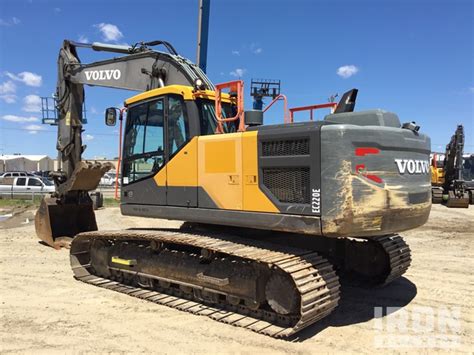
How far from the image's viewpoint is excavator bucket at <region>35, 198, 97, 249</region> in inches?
372

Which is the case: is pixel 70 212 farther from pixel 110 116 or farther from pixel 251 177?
pixel 251 177

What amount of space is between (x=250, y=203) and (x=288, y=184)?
544 millimetres

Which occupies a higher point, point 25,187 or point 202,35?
point 202,35

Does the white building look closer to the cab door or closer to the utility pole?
the utility pole

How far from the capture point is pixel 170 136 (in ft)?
19.6

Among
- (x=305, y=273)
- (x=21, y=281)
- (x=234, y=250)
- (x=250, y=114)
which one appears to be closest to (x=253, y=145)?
(x=250, y=114)

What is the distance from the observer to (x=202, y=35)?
12047 millimetres

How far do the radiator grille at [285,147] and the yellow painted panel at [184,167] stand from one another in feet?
3.61

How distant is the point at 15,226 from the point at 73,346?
10.8 metres

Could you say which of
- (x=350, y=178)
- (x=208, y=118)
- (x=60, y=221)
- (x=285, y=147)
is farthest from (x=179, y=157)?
(x=60, y=221)

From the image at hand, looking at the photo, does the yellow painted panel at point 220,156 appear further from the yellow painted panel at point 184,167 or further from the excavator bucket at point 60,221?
the excavator bucket at point 60,221

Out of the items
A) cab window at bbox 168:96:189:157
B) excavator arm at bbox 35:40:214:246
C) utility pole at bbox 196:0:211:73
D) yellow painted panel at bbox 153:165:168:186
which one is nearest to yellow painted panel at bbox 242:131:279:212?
cab window at bbox 168:96:189:157

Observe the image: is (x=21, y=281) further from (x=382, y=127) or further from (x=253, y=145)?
(x=382, y=127)

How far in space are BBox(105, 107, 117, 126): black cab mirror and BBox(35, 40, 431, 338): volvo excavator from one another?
2 cm
